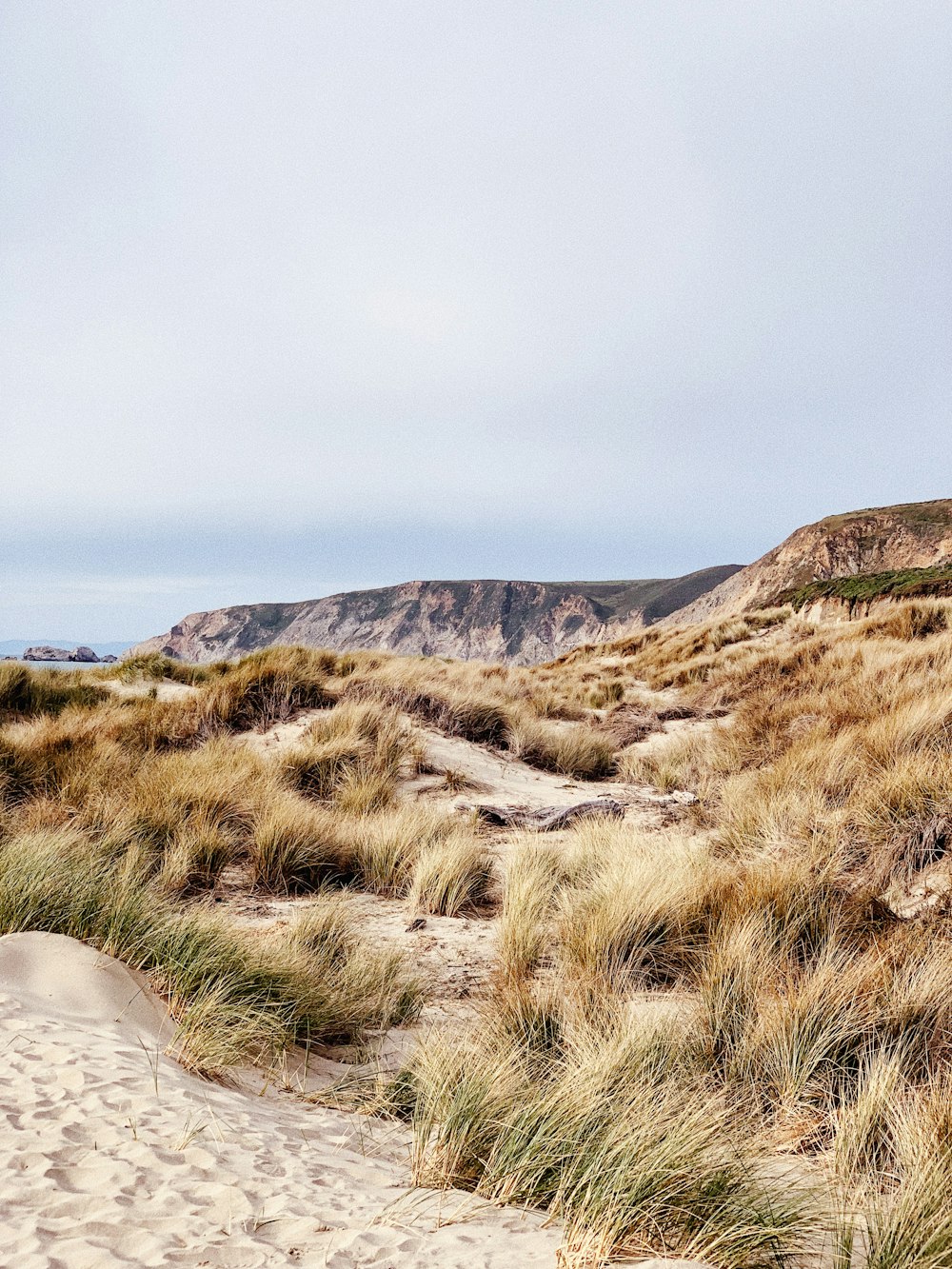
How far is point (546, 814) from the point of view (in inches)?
277

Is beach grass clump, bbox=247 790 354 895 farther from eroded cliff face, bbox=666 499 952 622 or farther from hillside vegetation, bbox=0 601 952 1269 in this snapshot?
eroded cliff face, bbox=666 499 952 622

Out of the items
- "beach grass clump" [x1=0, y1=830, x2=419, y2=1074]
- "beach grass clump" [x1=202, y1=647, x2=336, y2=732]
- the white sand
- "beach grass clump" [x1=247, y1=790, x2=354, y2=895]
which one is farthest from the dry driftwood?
the white sand

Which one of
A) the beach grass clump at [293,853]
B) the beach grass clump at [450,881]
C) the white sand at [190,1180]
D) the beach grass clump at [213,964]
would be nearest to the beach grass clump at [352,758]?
the beach grass clump at [293,853]

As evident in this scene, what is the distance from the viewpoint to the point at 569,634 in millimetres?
111438

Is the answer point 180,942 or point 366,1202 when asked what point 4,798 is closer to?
point 180,942

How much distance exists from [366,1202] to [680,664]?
16343 millimetres

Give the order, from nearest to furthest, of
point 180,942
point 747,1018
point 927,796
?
point 747,1018 → point 180,942 → point 927,796

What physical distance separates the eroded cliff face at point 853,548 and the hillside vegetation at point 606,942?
3317 cm

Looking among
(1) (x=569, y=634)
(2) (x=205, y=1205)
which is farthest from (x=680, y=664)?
(1) (x=569, y=634)

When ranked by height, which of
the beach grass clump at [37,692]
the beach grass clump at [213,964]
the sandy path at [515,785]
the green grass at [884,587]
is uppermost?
the green grass at [884,587]

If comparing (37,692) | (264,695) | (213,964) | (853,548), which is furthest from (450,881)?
(853,548)

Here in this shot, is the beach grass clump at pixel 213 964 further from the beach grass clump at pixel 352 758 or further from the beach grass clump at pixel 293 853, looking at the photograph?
the beach grass clump at pixel 352 758

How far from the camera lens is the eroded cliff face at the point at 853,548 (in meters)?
38.6

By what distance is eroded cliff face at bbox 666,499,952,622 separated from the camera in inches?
1518
